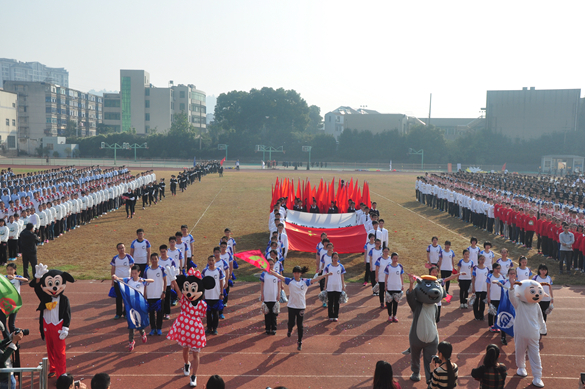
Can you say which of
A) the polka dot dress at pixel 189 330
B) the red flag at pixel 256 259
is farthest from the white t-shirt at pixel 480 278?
the polka dot dress at pixel 189 330

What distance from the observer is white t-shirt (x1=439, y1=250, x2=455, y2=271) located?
11.6m

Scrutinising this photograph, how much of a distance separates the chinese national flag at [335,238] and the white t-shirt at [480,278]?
5.95 metres

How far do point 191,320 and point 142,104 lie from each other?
99.0 meters

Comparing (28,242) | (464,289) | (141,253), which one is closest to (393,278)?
(464,289)

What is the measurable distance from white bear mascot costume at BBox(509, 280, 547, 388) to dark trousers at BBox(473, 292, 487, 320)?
2.82 metres

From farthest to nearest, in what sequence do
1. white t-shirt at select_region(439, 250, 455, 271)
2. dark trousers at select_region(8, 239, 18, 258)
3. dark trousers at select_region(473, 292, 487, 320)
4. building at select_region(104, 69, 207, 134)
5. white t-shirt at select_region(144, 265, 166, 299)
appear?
building at select_region(104, 69, 207, 134) → dark trousers at select_region(8, 239, 18, 258) → white t-shirt at select_region(439, 250, 455, 271) → dark trousers at select_region(473, 292, 487, 320) → white t-shirt at select_region(144, 265, 166, 299)

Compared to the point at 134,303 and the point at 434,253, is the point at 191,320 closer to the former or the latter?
the point at 134,303

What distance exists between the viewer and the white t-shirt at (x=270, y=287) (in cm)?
930

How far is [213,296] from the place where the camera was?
9312 mm

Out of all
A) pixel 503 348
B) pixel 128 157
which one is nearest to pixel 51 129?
pixel 128 157

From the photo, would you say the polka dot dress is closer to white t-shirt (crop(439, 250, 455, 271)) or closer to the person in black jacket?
white t-shirt (crop(439, 250, 455, 271))

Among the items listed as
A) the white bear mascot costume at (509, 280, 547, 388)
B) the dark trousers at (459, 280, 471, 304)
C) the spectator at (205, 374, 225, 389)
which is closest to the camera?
the spectator at (205, 374, 225, 389)

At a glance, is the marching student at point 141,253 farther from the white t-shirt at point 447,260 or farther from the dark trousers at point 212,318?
the white t-shirt at point 447,260

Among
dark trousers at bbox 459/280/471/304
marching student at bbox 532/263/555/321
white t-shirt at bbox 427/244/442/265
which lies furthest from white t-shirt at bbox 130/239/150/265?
marching student at bbox 532/263/555/321
